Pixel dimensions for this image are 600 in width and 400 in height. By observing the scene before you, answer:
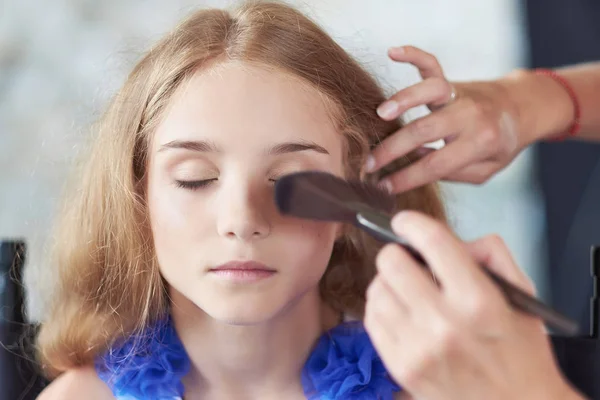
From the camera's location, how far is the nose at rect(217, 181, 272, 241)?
2.61ft

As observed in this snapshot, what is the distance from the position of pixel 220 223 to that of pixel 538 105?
0.51 meters

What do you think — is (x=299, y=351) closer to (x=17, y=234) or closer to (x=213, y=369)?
(x=213, y=369)

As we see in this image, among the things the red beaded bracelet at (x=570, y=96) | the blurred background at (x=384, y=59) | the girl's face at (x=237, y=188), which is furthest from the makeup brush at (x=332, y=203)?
the blurred background at (x=384, y=59)

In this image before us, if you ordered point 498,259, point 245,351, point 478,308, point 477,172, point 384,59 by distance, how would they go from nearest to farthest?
point 478,308 → point 498,259 → point 245,351 → point 477,172 → point 384,59

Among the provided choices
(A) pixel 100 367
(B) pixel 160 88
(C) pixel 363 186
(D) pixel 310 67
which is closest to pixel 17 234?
(A) pixel 100 367

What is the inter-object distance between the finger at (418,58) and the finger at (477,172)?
131 mm

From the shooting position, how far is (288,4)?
97 centimetres

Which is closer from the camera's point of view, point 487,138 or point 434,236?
point 434,236

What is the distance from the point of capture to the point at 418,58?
963mm

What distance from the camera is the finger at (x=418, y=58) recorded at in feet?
3.11

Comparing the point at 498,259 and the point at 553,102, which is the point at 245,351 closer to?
the point at 498,259

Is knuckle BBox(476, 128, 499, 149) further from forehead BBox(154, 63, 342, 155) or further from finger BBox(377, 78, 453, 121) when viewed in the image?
forehead BBox(154, 63, 342, 155)

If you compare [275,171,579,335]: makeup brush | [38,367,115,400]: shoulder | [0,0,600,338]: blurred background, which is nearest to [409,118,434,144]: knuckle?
[275,171,579,335]: makeup brush

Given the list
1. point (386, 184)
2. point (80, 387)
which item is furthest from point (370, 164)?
point (80, 387)
